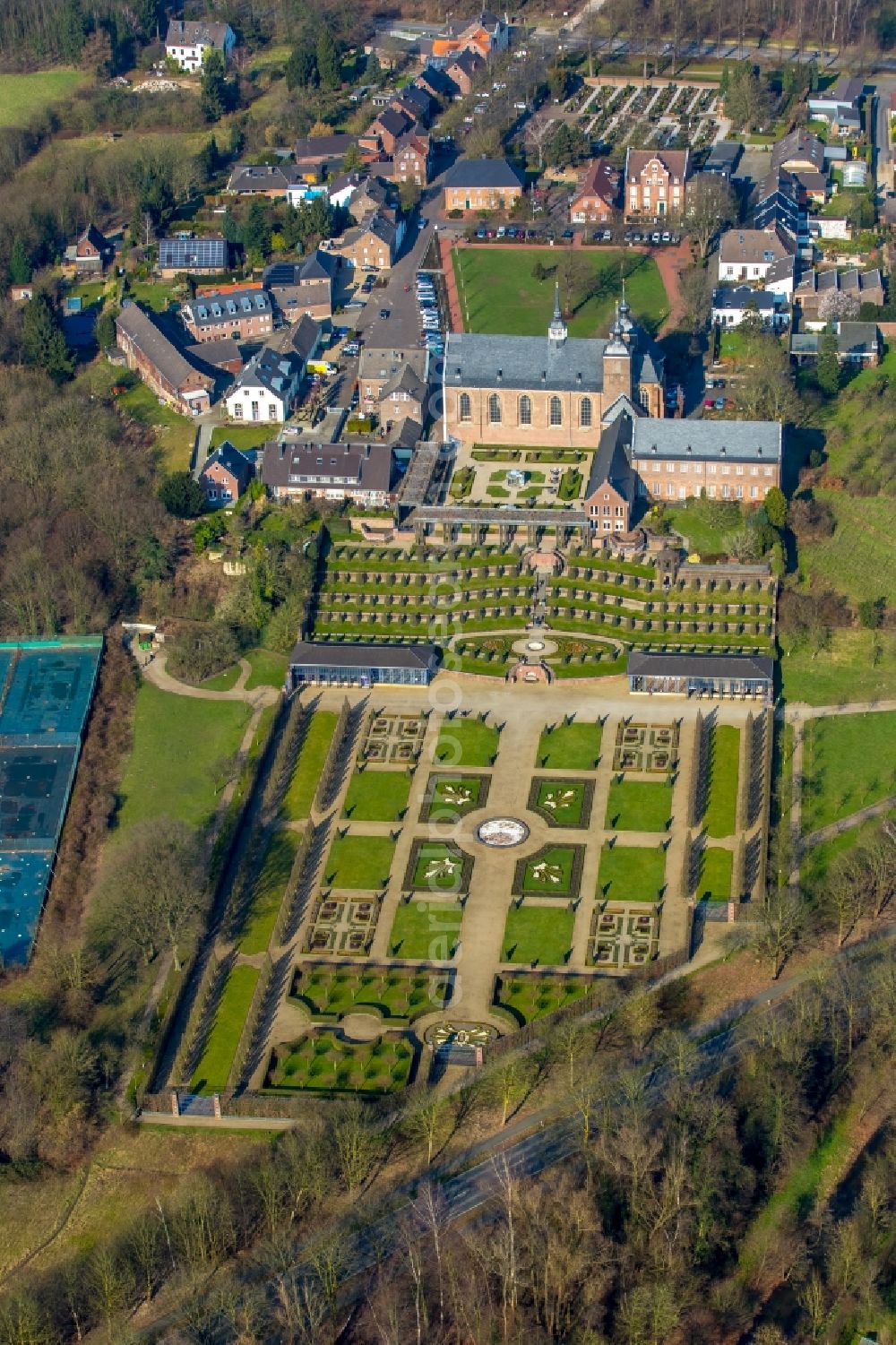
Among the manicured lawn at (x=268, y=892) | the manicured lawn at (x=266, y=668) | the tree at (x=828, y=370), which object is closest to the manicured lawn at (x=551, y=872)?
the manicured lawn at (x=268, y=892)

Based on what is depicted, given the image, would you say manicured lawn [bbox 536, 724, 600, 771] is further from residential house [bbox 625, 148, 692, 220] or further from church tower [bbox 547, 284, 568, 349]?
residential house [bbox 625, 148, 692, 220]

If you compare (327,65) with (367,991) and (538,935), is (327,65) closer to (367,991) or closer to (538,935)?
(538,935)

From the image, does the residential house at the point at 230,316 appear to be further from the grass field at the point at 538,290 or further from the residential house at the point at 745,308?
the residential house at the point at 745,308

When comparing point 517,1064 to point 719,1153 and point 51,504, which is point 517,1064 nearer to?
point 719,1153

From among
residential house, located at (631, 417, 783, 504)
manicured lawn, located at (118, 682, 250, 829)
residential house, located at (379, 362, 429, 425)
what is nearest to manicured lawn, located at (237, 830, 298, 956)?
manicured lawn, located at (118, 682, 250, 829)

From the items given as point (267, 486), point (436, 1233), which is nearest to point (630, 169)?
point (267, 486)

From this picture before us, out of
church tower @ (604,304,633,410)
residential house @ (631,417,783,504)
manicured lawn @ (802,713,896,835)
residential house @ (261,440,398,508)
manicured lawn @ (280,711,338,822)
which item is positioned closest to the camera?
manicured lawn @ (802,713,896,835)

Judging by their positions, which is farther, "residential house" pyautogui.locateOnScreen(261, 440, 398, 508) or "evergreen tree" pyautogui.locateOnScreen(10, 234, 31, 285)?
"evergreen tree" pyautogui.locateOnScreen(10, 234, 31, 285)
